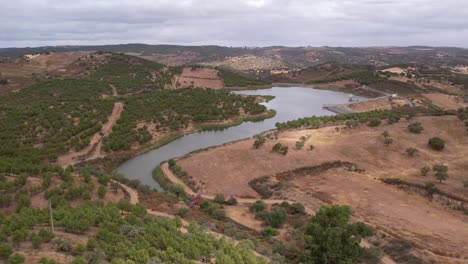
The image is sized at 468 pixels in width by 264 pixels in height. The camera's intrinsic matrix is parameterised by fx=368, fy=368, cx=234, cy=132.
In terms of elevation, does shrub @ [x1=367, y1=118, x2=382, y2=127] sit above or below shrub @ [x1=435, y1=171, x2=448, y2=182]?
above

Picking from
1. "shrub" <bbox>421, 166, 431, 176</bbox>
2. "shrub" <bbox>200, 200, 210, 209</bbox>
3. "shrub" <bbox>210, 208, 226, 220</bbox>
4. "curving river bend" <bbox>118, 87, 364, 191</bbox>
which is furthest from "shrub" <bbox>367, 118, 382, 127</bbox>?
"shrub" <bbox>210, 208, 226, 220</bbox>

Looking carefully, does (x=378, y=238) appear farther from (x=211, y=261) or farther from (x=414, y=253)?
(x=211, y=261)

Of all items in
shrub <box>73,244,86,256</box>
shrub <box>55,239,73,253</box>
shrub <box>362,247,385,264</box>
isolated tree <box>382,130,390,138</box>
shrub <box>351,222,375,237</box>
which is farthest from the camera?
isolated tree <box>382,130,390,138</box>

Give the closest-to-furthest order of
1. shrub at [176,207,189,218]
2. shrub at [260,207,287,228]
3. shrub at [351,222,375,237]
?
1. shrub at [351,222,375,237]
2. shrub at [176,207,189,218]
3. shrub at [260,207,287,228]

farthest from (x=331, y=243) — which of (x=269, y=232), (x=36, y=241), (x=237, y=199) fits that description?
(x=36, y=241)

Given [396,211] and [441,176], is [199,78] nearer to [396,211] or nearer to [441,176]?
[441,176]

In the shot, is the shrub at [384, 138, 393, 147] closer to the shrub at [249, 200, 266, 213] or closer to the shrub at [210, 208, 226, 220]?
the shrub at [249, 200, 266, 213]

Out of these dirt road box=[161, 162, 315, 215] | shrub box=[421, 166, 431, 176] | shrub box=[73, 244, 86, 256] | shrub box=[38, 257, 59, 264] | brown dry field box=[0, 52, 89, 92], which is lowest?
dirt road box=[161, 162, 315, 215]

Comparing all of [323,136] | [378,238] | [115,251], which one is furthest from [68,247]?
[323,136]
